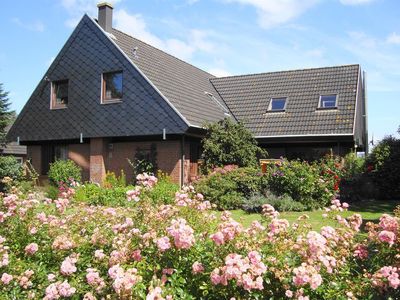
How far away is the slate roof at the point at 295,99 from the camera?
1973 centimetres

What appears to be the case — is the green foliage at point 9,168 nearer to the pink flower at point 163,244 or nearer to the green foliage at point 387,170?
the green foliage at point 387,170

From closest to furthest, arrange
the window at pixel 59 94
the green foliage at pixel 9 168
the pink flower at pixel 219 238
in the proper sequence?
the pink flower at pixel 219 238 < the window at pixel 59 94 < the green foliage at pixel 9 168

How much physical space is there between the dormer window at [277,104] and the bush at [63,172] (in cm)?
1026

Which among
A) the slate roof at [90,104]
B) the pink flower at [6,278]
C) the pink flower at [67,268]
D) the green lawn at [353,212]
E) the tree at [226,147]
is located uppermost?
the slate roof at [90,104]

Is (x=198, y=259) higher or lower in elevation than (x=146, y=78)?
lower

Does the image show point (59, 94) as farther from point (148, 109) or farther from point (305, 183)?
point (305, 183)

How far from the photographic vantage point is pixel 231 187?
14883 mm

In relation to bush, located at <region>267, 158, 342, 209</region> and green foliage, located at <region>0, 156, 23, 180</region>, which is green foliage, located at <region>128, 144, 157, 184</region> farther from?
green foliage, located at <region>0, 156, 23, 180</region>

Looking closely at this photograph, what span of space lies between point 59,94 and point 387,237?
21.1 m

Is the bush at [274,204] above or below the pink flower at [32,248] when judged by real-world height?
below

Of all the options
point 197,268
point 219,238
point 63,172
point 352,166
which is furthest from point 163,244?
point 63,172

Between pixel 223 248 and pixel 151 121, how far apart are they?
584 inches

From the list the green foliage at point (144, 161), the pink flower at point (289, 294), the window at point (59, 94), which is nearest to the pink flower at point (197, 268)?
the pink flower at point (289, 294)

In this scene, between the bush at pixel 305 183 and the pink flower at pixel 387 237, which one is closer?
the pink flower at pixel 387 237
